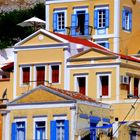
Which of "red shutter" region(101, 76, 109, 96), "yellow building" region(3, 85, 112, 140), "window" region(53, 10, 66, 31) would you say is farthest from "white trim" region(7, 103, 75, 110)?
"window" region(53, 10, 66, 31)

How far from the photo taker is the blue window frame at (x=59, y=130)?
60.4m

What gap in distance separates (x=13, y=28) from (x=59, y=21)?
29973 mm

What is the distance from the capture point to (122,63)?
6462cm

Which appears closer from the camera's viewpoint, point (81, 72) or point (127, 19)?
point (81, 72)

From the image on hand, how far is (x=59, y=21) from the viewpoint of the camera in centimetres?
7519

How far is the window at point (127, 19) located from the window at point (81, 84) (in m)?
9.19

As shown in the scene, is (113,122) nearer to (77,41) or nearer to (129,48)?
(77,41)

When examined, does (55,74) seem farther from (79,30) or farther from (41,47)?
(79,30)

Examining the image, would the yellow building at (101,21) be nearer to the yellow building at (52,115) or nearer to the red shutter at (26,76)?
the red shutter at (26,76)

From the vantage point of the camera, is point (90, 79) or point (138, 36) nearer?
point (90, 79)

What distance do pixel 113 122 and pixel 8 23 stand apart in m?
45.1

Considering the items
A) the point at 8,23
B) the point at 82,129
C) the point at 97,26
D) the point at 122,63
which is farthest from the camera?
the point at 8,23

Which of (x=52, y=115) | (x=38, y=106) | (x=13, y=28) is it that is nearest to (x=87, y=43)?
(x=38, y=106)

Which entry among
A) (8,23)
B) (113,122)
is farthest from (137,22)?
(8,23)
